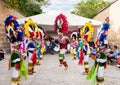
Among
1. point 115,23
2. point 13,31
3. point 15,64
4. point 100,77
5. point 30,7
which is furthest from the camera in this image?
point 30,7

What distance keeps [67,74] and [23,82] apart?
2.81 m

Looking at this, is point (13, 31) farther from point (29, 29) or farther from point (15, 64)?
point (29, 29)

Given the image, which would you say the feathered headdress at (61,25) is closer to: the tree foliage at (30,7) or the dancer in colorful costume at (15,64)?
the dancer in colorful costume at (15,64)

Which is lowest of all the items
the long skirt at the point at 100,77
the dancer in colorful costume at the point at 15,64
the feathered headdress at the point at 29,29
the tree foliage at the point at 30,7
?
the long skirt at the point at 100,77

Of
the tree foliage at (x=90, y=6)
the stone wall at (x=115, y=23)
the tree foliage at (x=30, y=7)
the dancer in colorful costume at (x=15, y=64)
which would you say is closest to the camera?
the dancer in colorful costume at (x=15, y=64)

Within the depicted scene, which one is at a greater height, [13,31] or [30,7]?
[30,7]

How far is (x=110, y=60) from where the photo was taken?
18.8 meters

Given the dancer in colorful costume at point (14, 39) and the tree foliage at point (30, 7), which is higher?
the tree foliage at point (30, 7)

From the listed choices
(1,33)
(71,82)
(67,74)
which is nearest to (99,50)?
(71,82)

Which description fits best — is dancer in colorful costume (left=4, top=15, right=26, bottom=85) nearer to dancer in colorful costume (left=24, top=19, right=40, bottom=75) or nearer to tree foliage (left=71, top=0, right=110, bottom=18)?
dancer in colorful costume (left=24, top=19, right=40, bottom=75)

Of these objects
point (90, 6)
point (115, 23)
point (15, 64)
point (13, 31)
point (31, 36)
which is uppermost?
point (90, 6)

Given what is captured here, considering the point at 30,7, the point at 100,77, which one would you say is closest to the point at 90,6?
the point at 30,7

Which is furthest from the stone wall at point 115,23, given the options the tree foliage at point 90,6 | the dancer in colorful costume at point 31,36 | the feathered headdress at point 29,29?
the tree foliage at point 90,6

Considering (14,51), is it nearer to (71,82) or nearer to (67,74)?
(71,82)
